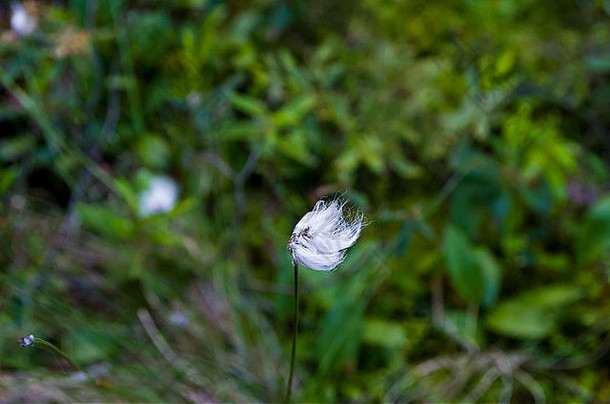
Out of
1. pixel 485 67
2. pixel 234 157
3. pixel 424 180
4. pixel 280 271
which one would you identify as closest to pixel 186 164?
pixel 234 157

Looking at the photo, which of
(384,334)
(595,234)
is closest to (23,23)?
(384,334)

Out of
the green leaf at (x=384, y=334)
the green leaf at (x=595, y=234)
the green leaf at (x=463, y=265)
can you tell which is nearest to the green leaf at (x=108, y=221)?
the green leaf at (x=384, y=334)

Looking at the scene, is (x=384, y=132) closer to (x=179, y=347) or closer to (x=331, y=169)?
(x=331, y=169)

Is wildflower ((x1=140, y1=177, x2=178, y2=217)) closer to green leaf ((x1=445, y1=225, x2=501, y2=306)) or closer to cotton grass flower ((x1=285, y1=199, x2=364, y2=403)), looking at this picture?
green leaf ((x1=445, y1=225, x2=501, y2=306))

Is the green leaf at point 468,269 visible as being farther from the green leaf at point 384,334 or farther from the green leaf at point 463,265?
the green leaf at point 384,334

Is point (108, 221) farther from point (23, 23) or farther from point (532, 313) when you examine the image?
point (532, 313)

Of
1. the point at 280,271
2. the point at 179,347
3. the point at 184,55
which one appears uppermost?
the point at 184,55

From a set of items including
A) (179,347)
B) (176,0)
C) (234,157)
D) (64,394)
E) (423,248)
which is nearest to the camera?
(64,394)
